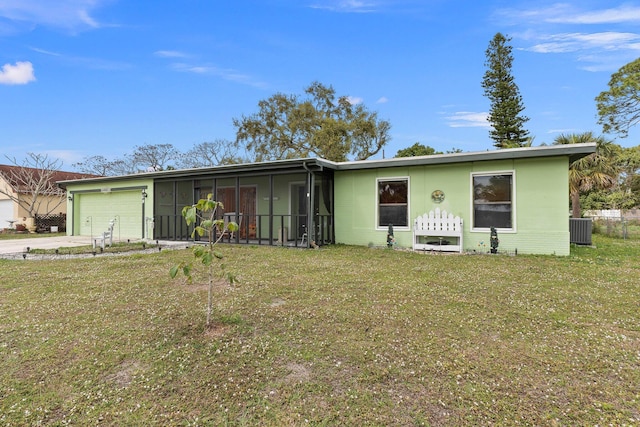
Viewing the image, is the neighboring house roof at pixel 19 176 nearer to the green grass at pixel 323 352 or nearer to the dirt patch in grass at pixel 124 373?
the green grass at pixel 323 352

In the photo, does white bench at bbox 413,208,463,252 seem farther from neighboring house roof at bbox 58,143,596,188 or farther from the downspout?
the downspout

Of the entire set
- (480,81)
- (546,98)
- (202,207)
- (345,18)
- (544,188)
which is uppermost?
(480,81)

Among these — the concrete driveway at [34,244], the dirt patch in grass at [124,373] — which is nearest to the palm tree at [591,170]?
the dirt patch in grass at [124,373]

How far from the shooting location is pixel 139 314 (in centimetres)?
353

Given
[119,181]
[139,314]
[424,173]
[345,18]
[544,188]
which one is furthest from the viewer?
[119,181]

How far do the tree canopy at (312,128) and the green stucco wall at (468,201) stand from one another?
14093mm

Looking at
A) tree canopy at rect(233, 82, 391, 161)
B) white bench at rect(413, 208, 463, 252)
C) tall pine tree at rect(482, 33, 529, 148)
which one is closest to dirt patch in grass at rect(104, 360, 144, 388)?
white bench at rect(413, 208, 463, 252)

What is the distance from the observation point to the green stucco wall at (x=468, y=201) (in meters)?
7.32

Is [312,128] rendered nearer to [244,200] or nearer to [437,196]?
[244,200]

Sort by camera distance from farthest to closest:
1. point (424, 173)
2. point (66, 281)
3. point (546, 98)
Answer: point (546, 98)
point (424, 173)
point (66, 281)

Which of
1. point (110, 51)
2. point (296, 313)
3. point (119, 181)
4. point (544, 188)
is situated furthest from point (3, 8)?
point (544, 188)

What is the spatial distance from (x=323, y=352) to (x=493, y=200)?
22.6 feet

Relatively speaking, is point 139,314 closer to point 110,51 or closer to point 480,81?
point 110,51

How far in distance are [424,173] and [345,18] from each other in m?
7.10
